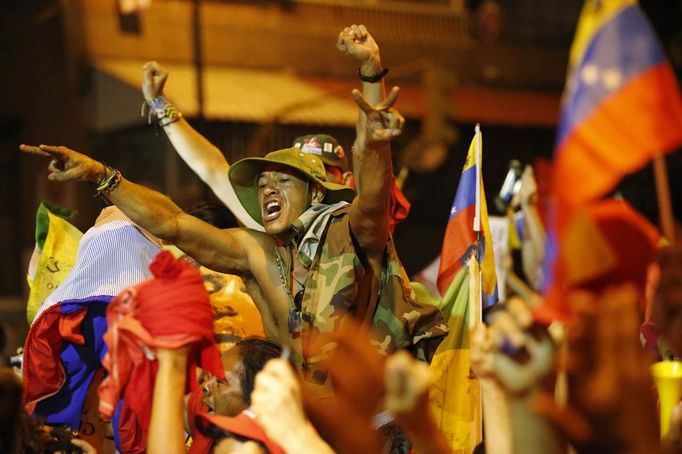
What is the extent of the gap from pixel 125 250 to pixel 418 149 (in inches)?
362

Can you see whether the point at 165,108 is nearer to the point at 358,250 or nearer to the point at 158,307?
the point at 358,250

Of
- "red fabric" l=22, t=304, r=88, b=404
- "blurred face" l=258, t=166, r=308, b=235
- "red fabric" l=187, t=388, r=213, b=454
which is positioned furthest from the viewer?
"red fabric" l=22, t=304, r=88, b=404

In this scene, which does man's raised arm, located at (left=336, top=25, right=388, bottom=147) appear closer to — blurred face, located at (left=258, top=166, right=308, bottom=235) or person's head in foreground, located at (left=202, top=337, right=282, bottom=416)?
blurred face, located at (left=258, top=166, right=308, bottom=235)

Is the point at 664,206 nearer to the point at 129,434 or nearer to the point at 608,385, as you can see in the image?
the point at 608,385

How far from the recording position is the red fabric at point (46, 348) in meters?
4.98

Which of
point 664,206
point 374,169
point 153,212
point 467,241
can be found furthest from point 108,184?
point 664,206

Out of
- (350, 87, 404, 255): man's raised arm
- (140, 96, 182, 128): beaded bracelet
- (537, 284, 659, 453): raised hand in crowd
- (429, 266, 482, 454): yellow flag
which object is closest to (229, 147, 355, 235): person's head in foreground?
(350, 87, 404, 255): man's raised arm

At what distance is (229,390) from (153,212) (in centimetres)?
103

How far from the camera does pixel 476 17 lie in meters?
16.5

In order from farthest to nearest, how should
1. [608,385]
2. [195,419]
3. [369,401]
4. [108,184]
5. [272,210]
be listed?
1. [272,210]
2. [108,184]
3. [195,419]
4. [369,401]
5. [608,385]

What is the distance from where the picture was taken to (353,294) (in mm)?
4465

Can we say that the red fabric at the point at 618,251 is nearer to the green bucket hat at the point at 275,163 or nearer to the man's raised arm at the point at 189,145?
the green bucket hat at the point at 275,163

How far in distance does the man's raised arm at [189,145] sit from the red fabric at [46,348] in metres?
0.98

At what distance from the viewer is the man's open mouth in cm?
478
